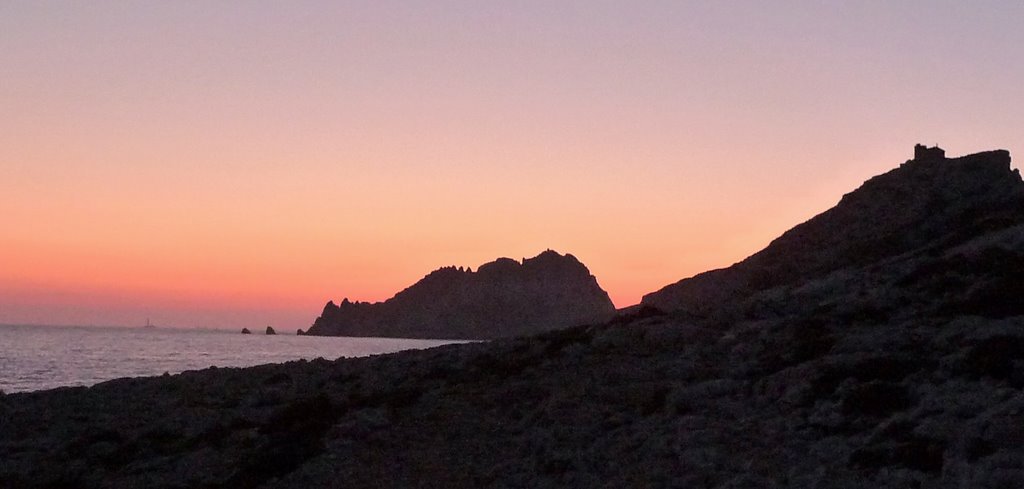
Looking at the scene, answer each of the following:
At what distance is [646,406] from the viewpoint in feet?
77.7

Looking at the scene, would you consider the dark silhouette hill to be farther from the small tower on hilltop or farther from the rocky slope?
the rocky slope

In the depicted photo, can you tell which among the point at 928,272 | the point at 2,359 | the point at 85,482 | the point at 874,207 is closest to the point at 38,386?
the point at 2,359

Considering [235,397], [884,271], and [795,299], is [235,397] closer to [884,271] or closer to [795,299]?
[795,299]

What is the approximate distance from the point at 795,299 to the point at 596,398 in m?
10.9

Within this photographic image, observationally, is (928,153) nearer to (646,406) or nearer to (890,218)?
(890,218)

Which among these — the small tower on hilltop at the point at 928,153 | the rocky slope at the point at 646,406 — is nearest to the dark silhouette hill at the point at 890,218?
the small tower on hilltop at the point at 928,153

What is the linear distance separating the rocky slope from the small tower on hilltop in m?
8.97

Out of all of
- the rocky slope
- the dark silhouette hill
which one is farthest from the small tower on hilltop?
the rocky slope

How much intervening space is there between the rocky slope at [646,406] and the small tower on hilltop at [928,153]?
353 inches

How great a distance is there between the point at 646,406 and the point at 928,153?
101 feet

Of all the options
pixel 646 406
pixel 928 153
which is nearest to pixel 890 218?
pixel 928 153

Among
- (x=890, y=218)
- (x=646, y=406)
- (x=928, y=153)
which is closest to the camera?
(x=646, y=406)

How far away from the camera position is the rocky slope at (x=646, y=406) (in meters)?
18.5

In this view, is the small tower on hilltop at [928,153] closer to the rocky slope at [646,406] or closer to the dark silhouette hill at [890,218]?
the dark silhouette hill at [890,218]
